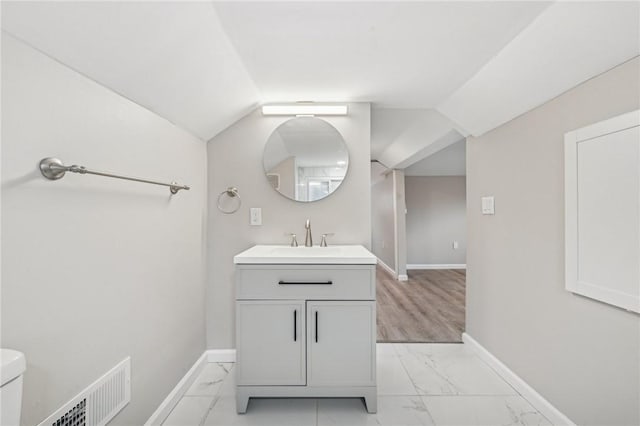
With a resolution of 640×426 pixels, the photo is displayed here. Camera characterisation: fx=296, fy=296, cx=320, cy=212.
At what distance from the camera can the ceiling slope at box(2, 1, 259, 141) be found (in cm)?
89

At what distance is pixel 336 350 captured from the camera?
1620mm

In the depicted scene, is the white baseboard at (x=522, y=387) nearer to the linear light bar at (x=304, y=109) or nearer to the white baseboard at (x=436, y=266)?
the linear light bar at (x=304, y=109)

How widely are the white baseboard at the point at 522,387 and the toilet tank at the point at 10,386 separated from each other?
214 cm

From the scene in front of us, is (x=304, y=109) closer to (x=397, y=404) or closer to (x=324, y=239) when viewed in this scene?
(x=324, y=239)

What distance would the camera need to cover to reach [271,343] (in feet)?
5.33

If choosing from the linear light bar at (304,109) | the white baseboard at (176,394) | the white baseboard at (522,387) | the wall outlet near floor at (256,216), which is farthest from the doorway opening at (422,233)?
the linear light bar at (304,109)

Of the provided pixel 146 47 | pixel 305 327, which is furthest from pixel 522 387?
pixel 146 47

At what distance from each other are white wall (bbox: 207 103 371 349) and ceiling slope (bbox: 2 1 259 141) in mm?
430

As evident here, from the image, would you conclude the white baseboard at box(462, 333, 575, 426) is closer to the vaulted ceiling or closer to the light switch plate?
the light switch plate

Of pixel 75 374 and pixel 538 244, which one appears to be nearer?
pixel 75 374


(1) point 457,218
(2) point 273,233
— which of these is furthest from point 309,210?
(1) point 457,218

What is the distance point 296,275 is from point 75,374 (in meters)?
0.97

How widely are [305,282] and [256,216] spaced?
2.56 ft

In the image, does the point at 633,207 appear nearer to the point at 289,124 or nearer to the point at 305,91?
the point at 305,91
